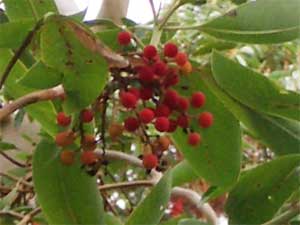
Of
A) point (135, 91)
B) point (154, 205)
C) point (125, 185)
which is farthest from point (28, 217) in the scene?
point (135, 91)

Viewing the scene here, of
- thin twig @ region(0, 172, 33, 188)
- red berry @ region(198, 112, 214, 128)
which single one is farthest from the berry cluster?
thin twig @ region(0, 172, 33, 188)

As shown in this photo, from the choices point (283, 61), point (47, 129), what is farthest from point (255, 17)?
point (283, 61)

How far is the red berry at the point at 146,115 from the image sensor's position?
78 centimetres

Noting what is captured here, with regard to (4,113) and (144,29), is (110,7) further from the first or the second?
(4,113)

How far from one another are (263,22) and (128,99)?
0.18 meters

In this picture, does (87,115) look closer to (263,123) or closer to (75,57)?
(75,57)

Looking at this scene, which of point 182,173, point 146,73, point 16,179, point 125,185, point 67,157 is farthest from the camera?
point 16,179

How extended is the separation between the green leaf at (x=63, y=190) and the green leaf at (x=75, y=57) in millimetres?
138

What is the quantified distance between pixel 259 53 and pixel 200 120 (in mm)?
1932

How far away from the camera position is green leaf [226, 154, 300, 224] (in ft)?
2.84

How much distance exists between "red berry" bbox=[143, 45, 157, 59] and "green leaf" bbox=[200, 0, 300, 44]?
0.39 feet

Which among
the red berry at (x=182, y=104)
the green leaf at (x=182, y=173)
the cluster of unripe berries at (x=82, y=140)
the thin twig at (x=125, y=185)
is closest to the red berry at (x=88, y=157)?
the cluster of unripe berries at (x=82, y=140)

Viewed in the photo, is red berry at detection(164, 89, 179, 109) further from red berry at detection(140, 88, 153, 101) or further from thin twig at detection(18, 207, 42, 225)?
thin twig at detection(18, 207, 42, 225)

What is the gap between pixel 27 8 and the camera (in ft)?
2.85
